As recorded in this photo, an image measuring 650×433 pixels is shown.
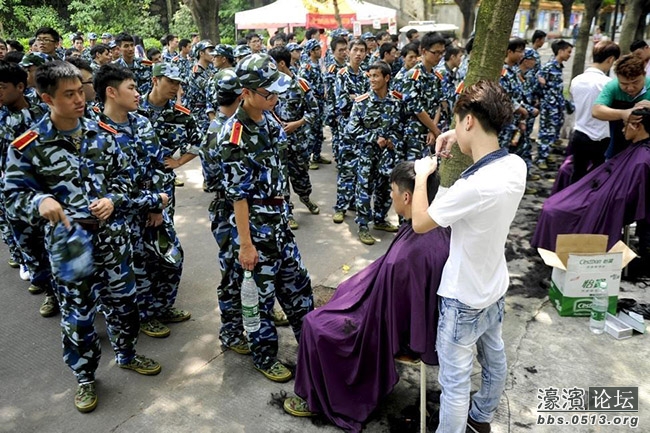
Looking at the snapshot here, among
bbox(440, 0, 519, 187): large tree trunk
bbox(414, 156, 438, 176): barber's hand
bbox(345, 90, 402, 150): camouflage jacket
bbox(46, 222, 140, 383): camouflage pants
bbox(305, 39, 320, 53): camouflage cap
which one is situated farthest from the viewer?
bbox(305, 39, 320, 53): camouflage cap

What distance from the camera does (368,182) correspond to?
5684 millimetres

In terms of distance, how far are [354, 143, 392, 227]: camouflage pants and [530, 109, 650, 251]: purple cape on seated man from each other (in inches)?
69.9

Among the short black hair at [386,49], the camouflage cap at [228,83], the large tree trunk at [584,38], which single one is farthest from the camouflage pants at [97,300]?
the large tree trunk at [584,38]

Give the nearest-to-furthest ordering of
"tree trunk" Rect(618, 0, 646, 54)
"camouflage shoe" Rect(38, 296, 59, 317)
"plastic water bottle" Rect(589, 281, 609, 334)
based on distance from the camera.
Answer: "plastic water bottle" Rect(589, 281, 609, 334) < "camouflage shoe" Rect(38, 296, 59, 317) < "tree trunk" Rect(618, 0, 646, 54)

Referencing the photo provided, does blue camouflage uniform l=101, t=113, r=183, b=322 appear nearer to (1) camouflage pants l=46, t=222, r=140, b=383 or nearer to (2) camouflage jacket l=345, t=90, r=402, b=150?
(1) camouflage pants l=46, t=222, r=140, b=383

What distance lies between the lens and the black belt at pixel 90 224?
113 inches

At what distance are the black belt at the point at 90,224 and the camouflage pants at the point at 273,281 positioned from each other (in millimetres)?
801

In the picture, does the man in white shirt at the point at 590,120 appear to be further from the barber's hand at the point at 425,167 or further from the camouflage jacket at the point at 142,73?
the camouflage jacket at the point at 142,73

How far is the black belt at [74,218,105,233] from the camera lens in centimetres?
286

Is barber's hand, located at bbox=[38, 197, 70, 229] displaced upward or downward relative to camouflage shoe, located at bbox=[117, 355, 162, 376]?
upward

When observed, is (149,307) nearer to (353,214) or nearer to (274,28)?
(353,214)

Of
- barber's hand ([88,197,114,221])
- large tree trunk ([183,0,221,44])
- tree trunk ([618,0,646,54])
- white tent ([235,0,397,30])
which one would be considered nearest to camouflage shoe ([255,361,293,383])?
barber's hand ([88,197,114,221])

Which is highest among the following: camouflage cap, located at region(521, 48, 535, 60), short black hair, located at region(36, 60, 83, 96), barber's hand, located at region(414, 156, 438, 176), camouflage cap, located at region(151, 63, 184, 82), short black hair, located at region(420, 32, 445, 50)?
short black hair, located at region(420, 32, 445, 50)

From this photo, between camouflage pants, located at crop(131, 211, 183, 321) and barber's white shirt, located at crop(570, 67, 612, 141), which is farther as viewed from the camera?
barber's white shirt, located at crop(570, 67, 612, 141)
